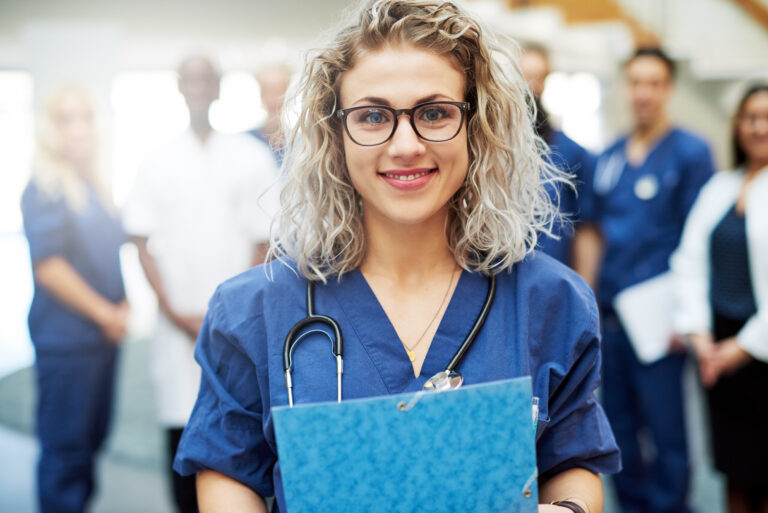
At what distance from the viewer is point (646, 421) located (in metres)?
2.38

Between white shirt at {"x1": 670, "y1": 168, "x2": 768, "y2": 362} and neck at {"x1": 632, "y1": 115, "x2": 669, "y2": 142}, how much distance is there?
0.31 m

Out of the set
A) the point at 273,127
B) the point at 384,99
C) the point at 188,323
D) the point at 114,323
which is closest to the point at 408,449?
the point at 384,99

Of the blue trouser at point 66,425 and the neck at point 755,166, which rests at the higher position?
the neck at point 755,166

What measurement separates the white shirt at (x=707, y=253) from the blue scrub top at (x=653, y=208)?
0.11m

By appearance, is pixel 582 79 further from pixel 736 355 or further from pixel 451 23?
pixel 451 23

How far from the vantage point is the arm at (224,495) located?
1008 mm

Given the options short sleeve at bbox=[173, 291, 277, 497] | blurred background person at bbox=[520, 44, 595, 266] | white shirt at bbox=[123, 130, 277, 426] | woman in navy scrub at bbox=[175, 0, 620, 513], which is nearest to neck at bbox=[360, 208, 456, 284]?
woman in navy scrub at bbox=[175, 0, 620, 513]

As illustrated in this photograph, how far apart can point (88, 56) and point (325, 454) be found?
→ 4.23m

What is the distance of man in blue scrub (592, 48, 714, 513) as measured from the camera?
2.32m

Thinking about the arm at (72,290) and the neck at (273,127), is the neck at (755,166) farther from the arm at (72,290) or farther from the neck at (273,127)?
the arm at (72,290)

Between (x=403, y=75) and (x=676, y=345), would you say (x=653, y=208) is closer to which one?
(x=676, y=345)

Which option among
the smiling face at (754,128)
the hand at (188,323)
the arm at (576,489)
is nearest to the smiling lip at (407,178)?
the arm at (576,489)

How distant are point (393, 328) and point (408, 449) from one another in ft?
0.73

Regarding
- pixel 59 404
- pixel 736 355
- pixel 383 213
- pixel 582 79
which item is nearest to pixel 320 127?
pixel 383 213
